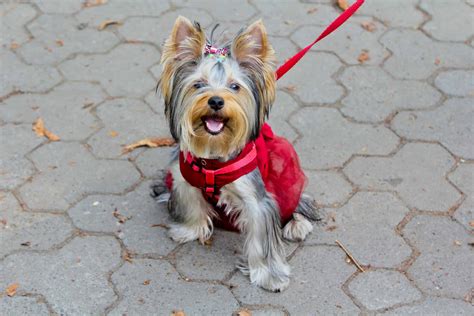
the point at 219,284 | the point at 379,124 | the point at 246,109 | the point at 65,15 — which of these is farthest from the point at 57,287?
the point at 65,15

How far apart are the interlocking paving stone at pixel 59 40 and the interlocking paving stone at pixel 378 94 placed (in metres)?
1.91

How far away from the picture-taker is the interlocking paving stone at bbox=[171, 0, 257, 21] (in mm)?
6141

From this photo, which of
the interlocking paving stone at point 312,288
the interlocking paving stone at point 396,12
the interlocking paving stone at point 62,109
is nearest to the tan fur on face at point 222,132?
the interlocking paving stone at point 312,288

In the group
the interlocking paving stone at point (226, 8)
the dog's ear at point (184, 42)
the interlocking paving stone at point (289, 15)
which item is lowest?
the interlocking paving stone at point (226, 8)

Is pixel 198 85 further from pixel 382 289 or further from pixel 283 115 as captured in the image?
pixel 283 115

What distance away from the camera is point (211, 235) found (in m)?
4.33

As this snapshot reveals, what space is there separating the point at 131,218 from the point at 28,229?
0.60m

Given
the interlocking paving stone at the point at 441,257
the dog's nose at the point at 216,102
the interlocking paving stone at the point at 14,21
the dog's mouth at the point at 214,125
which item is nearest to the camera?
the dog's nose at the point at 216,102

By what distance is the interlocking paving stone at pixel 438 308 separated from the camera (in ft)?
12.6

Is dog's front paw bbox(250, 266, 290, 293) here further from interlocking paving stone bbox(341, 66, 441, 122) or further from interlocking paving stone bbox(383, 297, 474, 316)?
interlocking paving stone bbox(341, 66, 441, 122)

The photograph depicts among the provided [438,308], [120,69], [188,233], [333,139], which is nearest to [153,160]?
[188,233]

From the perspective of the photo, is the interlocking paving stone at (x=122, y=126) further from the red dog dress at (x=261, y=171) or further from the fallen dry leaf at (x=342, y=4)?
the fallen dry leaf at (x=342, y=4)

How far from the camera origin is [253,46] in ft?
11.2

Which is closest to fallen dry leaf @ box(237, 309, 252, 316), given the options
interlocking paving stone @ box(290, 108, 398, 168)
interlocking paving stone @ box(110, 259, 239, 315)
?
interlocking paving stone @ box(110, 259, 239, 315)
